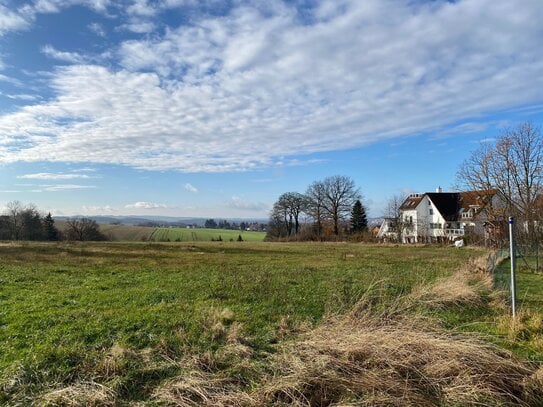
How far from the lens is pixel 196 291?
12.6m

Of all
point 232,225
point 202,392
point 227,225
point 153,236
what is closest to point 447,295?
point 202,392

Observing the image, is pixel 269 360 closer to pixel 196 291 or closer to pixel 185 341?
pixel 185 341

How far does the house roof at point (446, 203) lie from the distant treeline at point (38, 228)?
5869 centimetres

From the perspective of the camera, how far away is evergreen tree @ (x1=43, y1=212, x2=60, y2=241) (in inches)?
2748

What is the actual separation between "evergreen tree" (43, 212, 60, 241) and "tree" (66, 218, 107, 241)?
198cm

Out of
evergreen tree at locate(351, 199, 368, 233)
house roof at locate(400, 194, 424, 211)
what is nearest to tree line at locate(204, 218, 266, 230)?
evergreen tree at locate(351, 199, 368, 233)

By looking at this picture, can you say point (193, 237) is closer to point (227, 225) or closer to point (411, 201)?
point (411, 201)

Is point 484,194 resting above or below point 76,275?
above

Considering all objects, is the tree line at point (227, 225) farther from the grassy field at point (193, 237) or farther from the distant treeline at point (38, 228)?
the distant treeline at point (38, 228)

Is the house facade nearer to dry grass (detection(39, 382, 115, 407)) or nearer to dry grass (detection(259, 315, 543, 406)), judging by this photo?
dry grass (detection(259, 315, 543, 406))

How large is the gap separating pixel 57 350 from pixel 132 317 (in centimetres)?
234

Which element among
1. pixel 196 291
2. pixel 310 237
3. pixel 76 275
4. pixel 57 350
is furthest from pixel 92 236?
pixel 57 350

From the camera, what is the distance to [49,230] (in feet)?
232

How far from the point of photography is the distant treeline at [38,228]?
68688 millimetres
